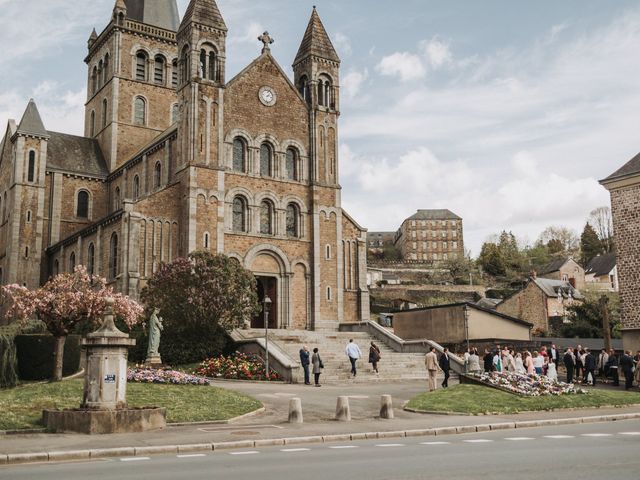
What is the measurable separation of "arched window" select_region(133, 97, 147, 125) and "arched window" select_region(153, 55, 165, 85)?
2.27 meters

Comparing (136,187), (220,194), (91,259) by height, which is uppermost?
(136,187)

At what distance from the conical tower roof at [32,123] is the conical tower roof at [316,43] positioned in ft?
64.0

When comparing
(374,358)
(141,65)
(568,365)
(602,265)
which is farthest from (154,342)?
(602,265)

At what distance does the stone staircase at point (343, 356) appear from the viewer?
29328 millimetres

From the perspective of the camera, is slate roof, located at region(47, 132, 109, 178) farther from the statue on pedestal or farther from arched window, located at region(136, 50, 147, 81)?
the statue on pedestal

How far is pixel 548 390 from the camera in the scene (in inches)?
829

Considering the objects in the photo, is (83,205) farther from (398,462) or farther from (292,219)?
(398,462)

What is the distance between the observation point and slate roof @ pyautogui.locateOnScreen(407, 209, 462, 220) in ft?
466

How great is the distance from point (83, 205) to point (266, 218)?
18.1 metres

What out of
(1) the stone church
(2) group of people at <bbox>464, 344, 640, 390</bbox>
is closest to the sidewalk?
(2) group of people at <bbox>464, 344, 640, 390</bbox>

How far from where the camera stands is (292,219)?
42000 millimetres

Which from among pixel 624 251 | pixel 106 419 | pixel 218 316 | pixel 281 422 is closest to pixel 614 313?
pixel 624 251

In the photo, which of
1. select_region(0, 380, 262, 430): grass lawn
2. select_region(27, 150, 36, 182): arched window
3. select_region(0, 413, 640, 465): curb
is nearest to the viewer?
select_region(0, 413, 640, 465): curb

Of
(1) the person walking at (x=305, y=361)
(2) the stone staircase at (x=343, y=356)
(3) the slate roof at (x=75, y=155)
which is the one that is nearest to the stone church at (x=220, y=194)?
(3) the slate roof at (x=75, y=155)
